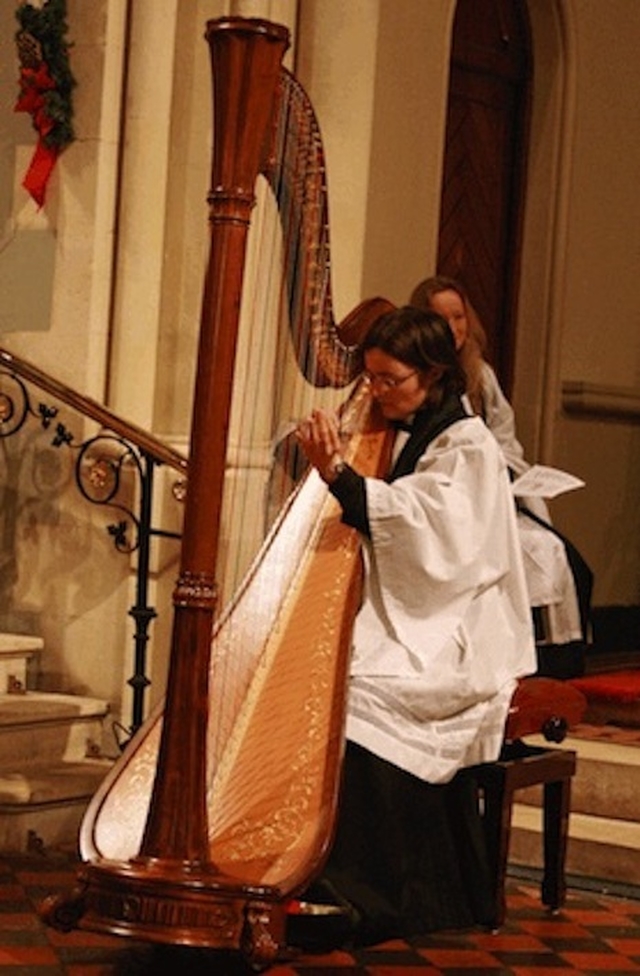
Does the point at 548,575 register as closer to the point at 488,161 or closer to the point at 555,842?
the point at 555,842

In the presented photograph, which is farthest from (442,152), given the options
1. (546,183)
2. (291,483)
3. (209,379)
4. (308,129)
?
(209,379)

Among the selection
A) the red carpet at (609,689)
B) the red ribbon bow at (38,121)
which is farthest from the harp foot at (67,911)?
the red carpet at (609,689)

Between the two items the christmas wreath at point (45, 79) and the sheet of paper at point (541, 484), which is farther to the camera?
the christmas wreath at point (45, 79)

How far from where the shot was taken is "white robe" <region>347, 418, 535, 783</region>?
4691 millimetres

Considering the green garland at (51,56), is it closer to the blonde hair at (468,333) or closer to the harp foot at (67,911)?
the blonde hair at (468,333)

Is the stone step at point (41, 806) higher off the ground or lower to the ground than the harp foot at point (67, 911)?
lower

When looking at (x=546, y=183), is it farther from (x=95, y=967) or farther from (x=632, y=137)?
(x=95, y=967)

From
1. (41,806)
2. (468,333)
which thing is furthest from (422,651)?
(468,333)

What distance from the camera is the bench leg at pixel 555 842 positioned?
5379 millimetres

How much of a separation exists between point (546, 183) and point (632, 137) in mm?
723

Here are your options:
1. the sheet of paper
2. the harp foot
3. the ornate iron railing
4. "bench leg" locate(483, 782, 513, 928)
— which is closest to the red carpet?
the sheet of paper

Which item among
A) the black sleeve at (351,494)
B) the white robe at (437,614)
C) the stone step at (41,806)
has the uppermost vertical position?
the black sleeve at (351,494)

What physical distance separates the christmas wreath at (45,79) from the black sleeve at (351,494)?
2.48 meters

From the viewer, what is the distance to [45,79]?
6.63 metres
